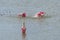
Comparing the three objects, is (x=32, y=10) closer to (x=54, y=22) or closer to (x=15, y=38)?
(x=54, y=22)

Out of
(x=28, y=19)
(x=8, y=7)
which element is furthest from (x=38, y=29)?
(x=8, y=7)

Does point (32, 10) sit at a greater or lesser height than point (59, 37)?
greater

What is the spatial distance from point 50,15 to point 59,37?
24cm

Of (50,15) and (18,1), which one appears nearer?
(50,15)

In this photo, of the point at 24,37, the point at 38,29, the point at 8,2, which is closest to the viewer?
the point at 24,37

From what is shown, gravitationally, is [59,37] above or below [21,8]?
below

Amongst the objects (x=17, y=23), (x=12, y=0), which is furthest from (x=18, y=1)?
(x=17, y=23)

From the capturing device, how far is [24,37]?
7.78 feet

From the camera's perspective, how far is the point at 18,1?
3.23m

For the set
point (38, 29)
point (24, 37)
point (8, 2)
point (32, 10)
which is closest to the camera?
point (24, 37)

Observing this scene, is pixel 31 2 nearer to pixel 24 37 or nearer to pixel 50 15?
pixel 50 15

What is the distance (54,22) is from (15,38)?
0.39 m

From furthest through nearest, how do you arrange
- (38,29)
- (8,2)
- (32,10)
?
(8,2) → (32,10) → (38,29)

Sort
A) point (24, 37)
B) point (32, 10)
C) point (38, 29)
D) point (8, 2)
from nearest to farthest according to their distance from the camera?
point (24, 37) → point (38, 29) → point (32, 10) → point (8, 2)
